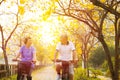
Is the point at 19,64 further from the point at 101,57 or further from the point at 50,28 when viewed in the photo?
the point at 101,57

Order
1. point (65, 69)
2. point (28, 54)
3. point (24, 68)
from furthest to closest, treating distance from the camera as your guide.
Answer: point (28, 54), point (24, 68), point (65, 69)

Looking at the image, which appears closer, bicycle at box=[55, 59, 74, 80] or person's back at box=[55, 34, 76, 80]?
bicycle at box=[55, 59, 74, 80]

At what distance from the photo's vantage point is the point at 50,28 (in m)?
32.2

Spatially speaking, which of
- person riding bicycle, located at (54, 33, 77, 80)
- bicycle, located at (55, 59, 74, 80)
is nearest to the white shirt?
person riding bicycle, located at (54, 33, 77, 80)

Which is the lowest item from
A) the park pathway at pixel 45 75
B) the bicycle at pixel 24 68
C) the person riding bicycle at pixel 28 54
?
the park pathway at pixel 45 75

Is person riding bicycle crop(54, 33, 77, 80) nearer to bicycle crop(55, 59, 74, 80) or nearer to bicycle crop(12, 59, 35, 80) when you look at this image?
bicycle crop(55, 59, 74, 80)

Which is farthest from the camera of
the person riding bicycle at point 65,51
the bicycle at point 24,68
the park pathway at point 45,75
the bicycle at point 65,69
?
the park pathway at point 45,75

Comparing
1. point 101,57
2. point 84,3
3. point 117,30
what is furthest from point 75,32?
point 101,57

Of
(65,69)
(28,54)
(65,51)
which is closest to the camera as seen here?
(65,69)

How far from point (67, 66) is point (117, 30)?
796 cm

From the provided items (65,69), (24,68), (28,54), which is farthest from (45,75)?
(65,69)

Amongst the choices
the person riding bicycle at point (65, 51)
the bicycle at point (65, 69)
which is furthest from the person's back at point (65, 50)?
the bicycle at point (65, 69)

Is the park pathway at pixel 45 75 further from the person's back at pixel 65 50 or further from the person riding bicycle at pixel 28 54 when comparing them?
the person's back at pixel 65 50

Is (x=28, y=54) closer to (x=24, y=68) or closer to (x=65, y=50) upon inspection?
(x=24, y=68)
